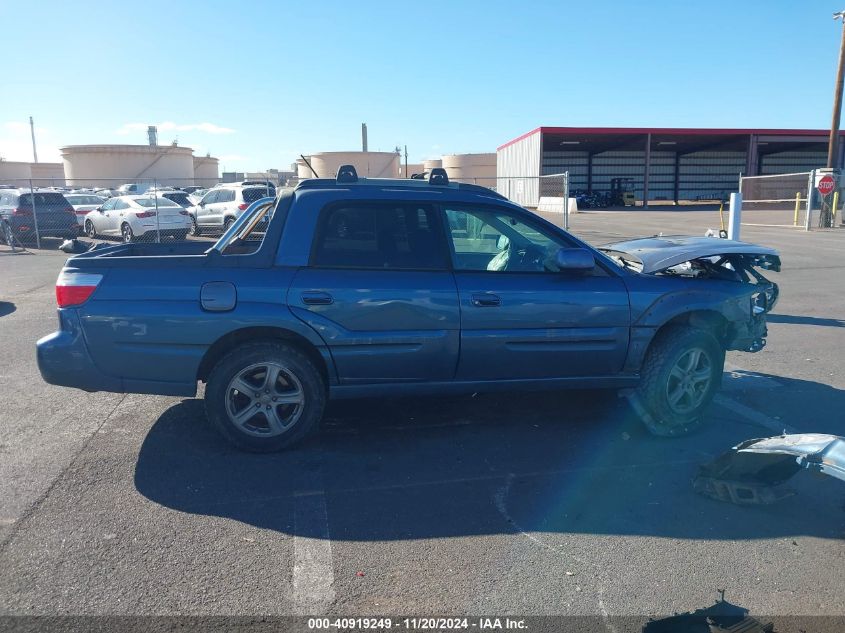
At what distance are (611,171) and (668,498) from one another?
55273mm

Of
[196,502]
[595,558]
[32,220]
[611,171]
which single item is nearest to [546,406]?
[595,558]

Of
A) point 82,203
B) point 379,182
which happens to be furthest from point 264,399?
point 82,203

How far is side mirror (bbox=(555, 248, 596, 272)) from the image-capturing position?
4930 mm

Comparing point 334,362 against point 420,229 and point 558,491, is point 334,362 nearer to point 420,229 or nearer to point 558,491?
point 420,229

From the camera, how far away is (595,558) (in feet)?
11.8

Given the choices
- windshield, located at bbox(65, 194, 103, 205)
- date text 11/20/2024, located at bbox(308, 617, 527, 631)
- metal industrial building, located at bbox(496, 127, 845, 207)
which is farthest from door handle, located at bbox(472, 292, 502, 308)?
metal industrial building, located at bbox(496, 127, 845, 207)

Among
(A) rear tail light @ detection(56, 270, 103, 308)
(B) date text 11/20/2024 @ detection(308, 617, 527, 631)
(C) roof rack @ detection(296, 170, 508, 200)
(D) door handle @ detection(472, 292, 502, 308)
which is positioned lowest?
(B) date text 11/20/2024 @ detection(308, 617, 527, 631)

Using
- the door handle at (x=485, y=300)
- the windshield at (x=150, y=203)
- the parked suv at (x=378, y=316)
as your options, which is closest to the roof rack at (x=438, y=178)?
the parked suv at (x=378, y=316)

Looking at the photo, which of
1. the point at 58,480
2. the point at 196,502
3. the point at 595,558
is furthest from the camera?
the point at 58,480

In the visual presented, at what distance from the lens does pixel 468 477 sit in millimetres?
4559

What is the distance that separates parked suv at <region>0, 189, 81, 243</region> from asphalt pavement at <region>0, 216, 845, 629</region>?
16891 millimetres

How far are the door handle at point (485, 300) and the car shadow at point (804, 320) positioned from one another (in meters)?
6.23

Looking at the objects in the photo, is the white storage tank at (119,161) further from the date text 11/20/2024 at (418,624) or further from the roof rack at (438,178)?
the date text 11/20/2024 at (418,624)

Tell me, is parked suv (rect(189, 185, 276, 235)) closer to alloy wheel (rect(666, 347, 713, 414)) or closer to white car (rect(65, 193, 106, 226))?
white car (rect(65, 193, 106, 226))
